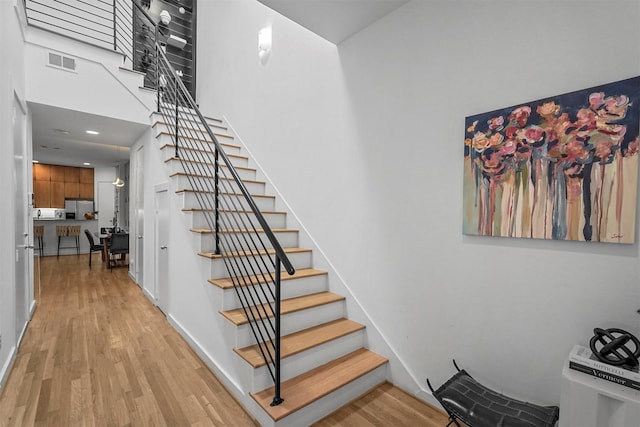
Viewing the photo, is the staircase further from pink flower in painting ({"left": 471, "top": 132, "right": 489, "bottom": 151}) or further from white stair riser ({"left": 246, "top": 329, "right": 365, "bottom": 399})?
pink flower in painting ({"left": 471, "top": 132, "right": 489, "bottom": 151})

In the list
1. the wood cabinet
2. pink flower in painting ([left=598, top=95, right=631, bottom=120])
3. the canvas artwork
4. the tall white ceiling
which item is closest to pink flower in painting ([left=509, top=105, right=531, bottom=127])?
the canvas artwork

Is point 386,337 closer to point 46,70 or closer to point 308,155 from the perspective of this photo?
point 308,155

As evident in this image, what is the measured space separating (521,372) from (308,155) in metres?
2.58

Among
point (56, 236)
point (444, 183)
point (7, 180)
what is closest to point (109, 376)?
point (7, 180)

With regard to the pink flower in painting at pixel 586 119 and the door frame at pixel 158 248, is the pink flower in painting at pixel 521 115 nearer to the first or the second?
the pink flower in painting at pixel 586 119

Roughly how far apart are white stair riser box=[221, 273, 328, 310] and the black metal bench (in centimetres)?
143

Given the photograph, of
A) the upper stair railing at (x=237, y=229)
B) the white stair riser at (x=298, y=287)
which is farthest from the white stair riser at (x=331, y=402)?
the white stair riser at (x=298, y=287)

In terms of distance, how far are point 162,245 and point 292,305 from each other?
7.15 feet

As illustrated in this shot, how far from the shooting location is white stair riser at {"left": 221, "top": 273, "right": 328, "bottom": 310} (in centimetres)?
235

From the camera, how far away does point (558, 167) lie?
60.9 inches

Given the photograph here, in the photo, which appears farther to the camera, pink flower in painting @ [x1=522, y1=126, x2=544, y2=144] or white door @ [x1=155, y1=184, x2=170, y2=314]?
white door @ [x1=155, y1=184, x2=170, y2=314]

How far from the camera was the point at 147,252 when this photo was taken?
14.7ft

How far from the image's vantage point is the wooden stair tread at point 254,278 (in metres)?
2.28

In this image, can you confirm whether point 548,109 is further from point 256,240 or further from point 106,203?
point 106,203
